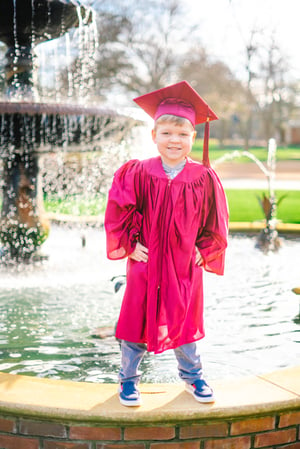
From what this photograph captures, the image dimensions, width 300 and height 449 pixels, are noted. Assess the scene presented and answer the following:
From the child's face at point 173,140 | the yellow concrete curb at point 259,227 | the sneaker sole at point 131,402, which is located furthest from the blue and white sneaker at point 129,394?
the yellow concrete curb at point 259,227

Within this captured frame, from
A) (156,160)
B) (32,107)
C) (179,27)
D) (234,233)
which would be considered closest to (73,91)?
(179,27)

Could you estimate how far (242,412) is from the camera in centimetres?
256

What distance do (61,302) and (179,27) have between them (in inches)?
1270

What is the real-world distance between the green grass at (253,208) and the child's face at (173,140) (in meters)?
6.75

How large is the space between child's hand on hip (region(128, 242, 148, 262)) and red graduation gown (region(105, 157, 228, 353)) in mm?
23

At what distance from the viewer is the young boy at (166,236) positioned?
104 inches

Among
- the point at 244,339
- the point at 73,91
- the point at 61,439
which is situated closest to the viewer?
the point at 61,439

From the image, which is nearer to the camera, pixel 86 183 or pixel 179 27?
pixel 86 183

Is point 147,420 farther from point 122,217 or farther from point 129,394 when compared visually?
point 122,217

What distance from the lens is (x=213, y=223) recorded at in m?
2.78

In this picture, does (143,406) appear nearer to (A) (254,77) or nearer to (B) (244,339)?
(B) (244,339)

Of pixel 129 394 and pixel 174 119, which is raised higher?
pixel 174 119

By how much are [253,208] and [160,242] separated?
10.3 metres

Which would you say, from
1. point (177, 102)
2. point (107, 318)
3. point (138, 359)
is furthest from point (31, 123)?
point (138, 359)
